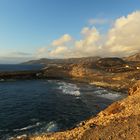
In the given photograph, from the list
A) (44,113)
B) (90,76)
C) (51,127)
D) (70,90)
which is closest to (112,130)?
(51,127)

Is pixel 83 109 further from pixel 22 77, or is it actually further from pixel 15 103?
pixel 22 77

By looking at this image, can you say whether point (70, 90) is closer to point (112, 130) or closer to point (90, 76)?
point (90, 76)

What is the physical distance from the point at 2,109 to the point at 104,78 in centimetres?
6928

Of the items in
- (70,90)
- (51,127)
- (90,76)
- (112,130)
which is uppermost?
(112,130)

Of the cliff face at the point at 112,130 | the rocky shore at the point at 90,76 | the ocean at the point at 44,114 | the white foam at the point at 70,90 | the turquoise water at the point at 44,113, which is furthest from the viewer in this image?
the rocky shore at the point at 90,76

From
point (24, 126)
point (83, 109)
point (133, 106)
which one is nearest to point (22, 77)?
point (83, 109)

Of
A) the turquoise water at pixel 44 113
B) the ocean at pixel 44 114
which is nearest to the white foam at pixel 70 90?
the ocean at pixel 44 114

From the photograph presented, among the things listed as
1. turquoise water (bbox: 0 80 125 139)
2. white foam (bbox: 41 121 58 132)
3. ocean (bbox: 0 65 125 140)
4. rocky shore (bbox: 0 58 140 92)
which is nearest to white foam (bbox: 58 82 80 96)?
ocean (bbox: 0 65 125 140)

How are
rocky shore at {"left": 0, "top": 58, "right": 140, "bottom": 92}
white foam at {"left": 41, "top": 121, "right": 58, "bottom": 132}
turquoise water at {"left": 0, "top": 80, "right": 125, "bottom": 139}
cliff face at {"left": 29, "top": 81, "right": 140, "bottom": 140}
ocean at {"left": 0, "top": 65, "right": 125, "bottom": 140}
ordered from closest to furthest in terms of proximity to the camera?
cliff face at {"left": 29, "top": 81, "right": 140, "bottom": 140}, white foam at {"left": 41, "top": 121, "right": 58, "bottom": 132}, ocean at {"left": 0, "top": 65, "right": 125, "bottom": 140}, turquoise water at {"left": 0, "top": 80, "right": 125, "bottom": 139}, rocky shore at {"left": 0, "top": 58, "right": 140, "bottom": 92}

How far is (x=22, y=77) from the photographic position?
129625mm

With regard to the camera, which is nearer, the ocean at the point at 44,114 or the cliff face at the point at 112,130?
the cliff face at the point at 112,130

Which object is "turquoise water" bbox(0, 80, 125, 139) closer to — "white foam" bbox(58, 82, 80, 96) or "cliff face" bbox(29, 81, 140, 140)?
"white foam" bbox(58, 82, 80, 96)

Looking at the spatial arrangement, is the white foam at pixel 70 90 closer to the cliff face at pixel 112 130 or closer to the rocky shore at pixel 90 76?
the rocky shore at pixel 90 76

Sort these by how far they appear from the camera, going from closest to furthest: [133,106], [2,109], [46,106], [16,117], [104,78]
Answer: [133,106]
[16,117]
[2,109]
[46,106]
[104,78]
